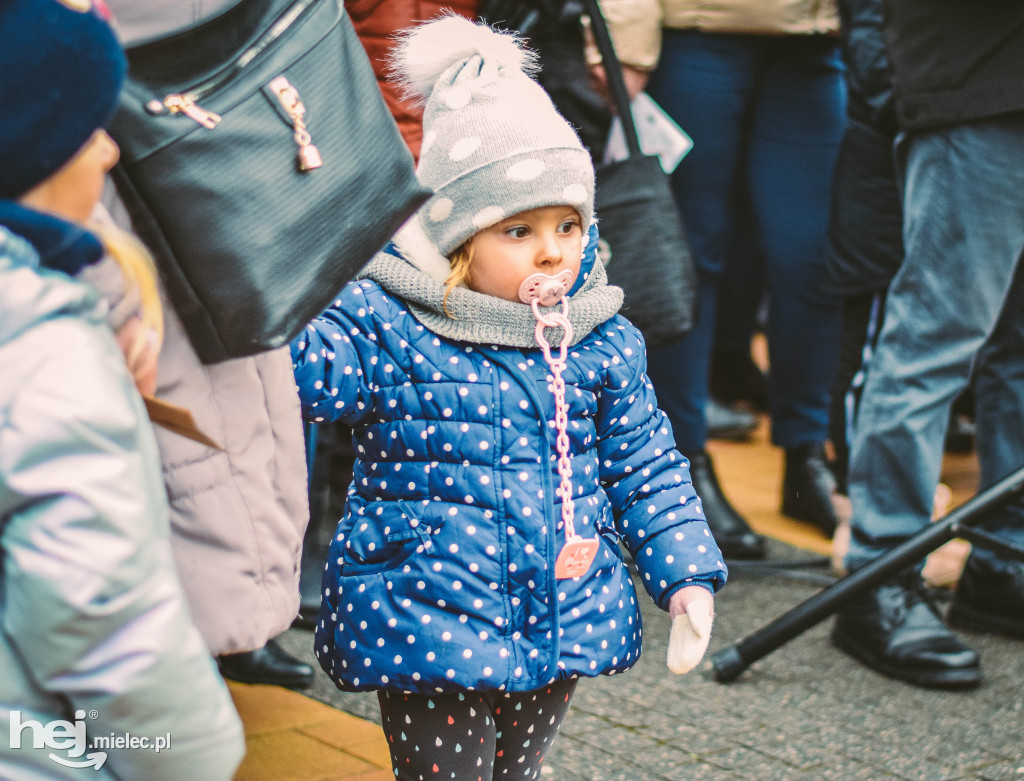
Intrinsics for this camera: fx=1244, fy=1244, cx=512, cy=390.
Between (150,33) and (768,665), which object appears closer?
(150,33)

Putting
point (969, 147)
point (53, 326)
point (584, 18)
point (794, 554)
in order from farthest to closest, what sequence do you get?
1. point (794, 554)
2. point (584, 18)
3. point (969, 147)
4. point (53, 326)

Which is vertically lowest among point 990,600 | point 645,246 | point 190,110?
point 990,600

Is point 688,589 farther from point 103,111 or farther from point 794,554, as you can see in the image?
point 794,554

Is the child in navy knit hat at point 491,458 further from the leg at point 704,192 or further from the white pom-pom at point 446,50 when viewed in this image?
the leg at point 704,192

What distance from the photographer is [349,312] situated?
1.87 meters

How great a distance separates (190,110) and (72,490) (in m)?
0.47

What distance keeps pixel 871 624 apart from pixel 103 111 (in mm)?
2307

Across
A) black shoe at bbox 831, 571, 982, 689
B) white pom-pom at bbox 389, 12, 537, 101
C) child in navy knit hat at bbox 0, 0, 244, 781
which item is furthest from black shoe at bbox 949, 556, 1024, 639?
child in navy knit hat at bbox 0, 0, 244, 781

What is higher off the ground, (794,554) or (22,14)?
(22,14)

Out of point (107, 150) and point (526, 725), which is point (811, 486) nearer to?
point (526, 725)

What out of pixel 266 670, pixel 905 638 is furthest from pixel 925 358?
pixel 266 670

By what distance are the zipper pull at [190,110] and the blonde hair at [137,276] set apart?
14 cm

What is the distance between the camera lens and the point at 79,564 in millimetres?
1050

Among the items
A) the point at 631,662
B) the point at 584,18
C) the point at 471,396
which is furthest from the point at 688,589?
the point at 584,18
